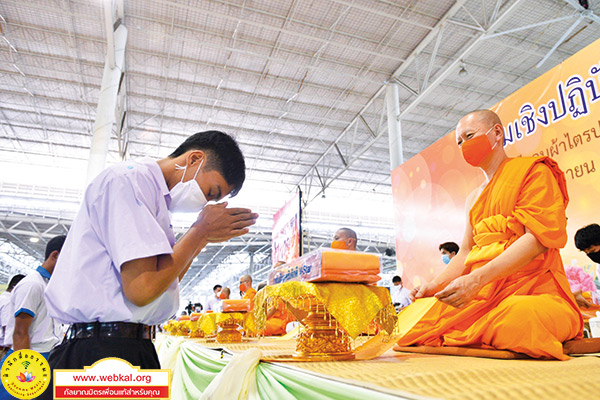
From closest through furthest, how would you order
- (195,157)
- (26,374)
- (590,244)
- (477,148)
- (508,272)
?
(26,374)
(195,157)
(508,272)
(477,148)
(590,244)

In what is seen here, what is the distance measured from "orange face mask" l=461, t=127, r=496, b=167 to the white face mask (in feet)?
4.13

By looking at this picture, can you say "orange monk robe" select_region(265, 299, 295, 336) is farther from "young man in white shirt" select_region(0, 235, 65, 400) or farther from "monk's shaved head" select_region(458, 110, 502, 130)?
"monk's shaved head" select_region(458, 110, 502, 130)

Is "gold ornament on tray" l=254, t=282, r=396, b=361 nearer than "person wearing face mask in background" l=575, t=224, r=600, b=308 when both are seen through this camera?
Yes

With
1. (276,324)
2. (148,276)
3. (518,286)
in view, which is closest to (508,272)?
(518,286)

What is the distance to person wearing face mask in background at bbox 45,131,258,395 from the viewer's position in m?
0.91

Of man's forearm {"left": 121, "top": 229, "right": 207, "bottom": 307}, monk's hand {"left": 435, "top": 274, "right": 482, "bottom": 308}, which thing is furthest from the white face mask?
monk's hand {"left": 435, "top": 274, "right": 482, "bottom": 308}

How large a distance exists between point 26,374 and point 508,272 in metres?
1.49

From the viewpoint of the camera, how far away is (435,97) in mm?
9414

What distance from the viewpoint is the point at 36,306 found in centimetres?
230

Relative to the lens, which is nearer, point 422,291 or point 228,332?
point 422,291

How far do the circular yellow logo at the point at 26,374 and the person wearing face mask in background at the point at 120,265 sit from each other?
0.06m

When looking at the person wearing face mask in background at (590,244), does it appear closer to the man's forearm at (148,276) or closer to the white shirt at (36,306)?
the man's forearm at (148,276)

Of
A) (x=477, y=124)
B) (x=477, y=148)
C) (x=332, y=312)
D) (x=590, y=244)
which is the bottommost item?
(x=332, y=312)

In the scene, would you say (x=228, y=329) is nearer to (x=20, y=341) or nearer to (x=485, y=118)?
(x=20, y=341)
